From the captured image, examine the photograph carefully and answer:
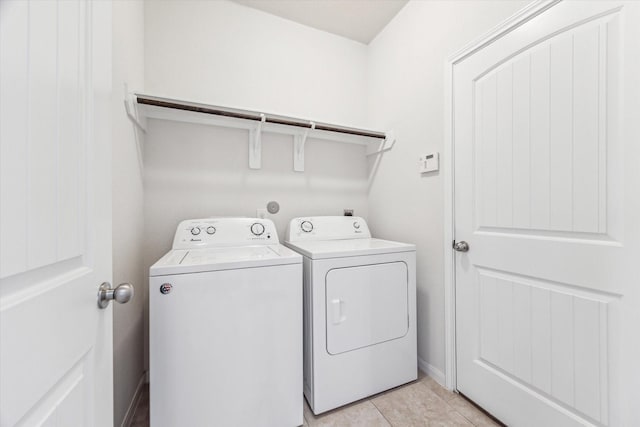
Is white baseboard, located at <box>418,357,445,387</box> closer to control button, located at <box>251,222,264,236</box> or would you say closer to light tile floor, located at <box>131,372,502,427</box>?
light tile floor, located at <box>131,372,502,427</box>

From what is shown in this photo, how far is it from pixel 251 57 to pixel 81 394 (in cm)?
215

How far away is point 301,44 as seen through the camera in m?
2.13

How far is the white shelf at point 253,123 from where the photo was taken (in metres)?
1.48

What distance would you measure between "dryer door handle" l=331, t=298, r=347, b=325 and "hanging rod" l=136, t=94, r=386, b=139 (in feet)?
4.12

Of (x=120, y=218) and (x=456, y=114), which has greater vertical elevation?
(x=456, y=114)

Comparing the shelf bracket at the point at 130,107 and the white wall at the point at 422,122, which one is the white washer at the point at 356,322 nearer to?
the white wall at the point at 422,122

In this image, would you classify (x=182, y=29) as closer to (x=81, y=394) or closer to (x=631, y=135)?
(x=81, y=394)

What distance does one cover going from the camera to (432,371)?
170 cm

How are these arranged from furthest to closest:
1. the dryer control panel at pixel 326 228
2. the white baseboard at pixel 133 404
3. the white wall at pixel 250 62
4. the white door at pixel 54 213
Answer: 1. the dryer control panel at pixel 326 228
2. the white wall at pixel 250 62
3. the white baseboard at pixel 133 404
4. the white door at pixel 54 213

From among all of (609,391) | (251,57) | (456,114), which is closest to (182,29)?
(251,57)

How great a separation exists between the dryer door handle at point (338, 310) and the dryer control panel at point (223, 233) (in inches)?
24.0

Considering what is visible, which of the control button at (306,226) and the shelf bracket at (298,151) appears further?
the shelf bracket at (298,151)

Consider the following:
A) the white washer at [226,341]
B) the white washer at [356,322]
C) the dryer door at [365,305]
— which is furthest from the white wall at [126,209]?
the dryer door at [365,305]

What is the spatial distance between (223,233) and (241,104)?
1018mm
